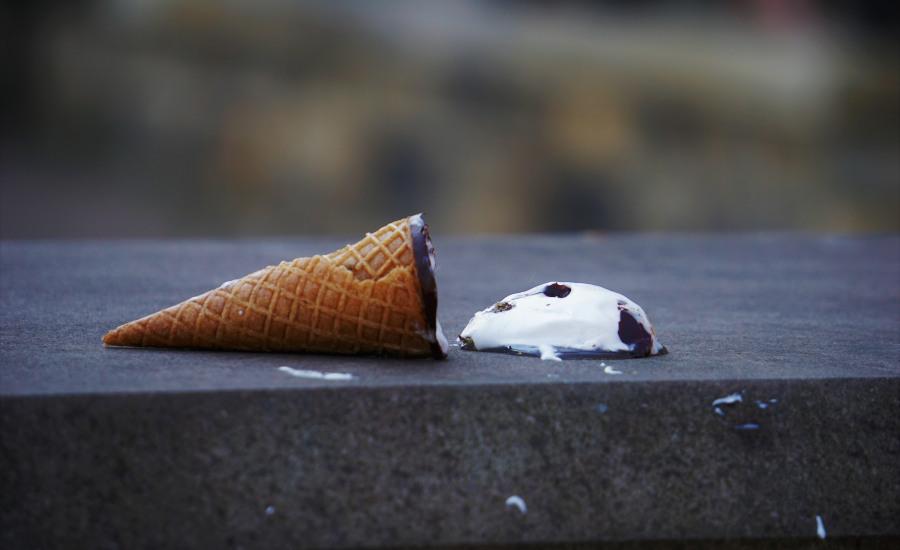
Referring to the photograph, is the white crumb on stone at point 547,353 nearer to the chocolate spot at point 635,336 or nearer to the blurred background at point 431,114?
the chocolate spot at point 635,336

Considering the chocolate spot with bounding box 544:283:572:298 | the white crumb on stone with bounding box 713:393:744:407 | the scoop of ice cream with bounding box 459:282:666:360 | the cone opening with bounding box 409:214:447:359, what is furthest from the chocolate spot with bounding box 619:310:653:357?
the cone opening with bounding box 409:214:447:359

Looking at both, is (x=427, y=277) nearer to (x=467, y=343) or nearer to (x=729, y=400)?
(x=467, y=343)

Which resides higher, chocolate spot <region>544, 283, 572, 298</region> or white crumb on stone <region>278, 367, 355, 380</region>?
chocolate spot <region>544, 283, 572, 298</region>

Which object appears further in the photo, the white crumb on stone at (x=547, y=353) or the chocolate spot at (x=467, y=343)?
the chocolate spot at (x=467, y=343)

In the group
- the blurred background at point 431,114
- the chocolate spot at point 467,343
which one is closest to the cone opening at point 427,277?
the chocolate spot at point 467,343

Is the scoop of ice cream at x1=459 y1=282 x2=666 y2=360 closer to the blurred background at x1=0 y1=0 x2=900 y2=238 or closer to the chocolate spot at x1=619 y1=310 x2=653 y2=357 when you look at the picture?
the chocolate spot at x1=619 y1=310 x2=653 y2=357
